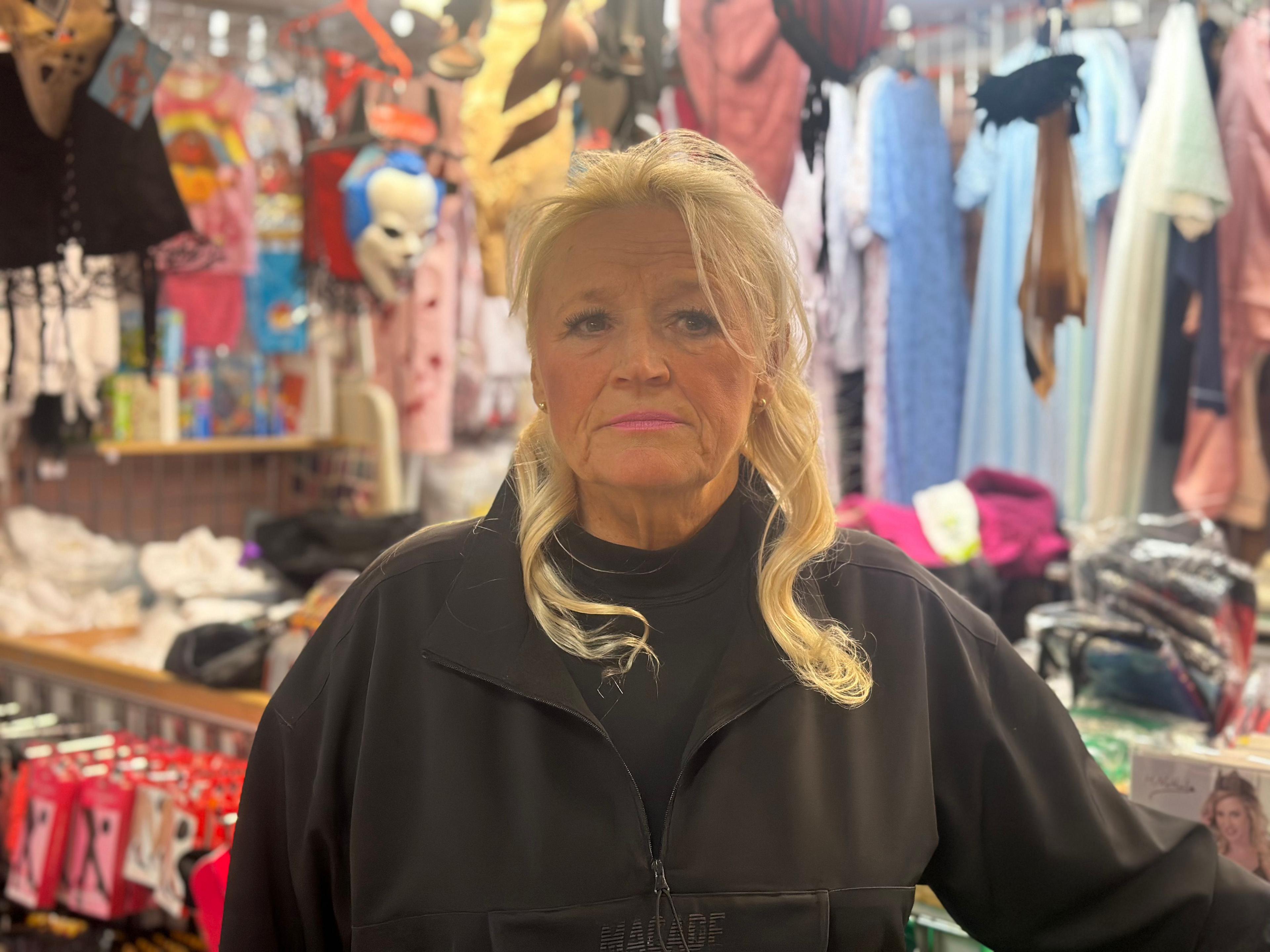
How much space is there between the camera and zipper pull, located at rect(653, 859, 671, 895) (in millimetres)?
1258

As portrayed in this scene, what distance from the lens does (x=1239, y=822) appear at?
1642 millimetres

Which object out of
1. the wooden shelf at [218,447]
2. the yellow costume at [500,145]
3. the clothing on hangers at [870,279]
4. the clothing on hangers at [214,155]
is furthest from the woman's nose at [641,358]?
the wooden shelf at [218,447]

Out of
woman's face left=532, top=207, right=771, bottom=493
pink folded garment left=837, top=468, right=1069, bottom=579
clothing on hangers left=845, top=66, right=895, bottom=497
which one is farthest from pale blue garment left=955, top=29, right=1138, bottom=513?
woman's face left=532, top=207, right=771, bottom=493

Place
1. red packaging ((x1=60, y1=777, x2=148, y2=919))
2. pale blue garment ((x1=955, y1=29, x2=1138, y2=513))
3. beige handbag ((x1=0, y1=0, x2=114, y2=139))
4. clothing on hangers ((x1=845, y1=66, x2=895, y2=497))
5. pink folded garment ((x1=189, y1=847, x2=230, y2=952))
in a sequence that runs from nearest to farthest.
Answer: pink folded garment ((x1=189, y1=847, x2=230, y2=952)), beige handbag ((x1=0, y1=0, x2=114, y2=139)), red packaging ((x1=60, y1=777, x2=148, y2=919)), pale blue garment ((x1=955, y1=29, x2=1138, y2=513)), clothing on hangers ((x1=845, y1=66, x2=895, y2=497))

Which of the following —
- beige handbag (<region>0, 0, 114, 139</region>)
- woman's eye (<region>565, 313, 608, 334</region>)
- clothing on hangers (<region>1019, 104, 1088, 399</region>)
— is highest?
beige handbag (<region>0, 0, 114, 139</region>)

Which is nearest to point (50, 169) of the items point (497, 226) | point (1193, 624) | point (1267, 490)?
point (497, 226)

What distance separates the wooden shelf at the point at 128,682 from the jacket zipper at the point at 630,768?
135 centimetres

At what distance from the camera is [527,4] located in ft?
10.0

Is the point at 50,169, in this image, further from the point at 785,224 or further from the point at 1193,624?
the point at 1193,624

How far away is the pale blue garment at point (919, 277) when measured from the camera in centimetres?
452

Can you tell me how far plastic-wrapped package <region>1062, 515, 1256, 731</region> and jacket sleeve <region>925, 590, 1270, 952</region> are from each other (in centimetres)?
91

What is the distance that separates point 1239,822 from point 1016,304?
8.64 ft

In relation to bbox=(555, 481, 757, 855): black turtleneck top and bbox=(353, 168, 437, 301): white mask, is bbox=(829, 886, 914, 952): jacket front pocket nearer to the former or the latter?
bbox=(555, 481, 757, 855): black turtleneck top

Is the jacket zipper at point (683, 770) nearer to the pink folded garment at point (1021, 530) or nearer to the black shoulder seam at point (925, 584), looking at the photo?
the black shoulder seam at point (925, 584)
